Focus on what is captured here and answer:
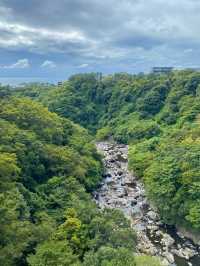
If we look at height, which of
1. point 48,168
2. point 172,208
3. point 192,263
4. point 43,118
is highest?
point 43,118

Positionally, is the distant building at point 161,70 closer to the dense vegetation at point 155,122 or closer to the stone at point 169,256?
the dense vegetation at point 155,122

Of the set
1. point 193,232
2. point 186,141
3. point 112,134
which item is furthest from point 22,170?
point 112,134

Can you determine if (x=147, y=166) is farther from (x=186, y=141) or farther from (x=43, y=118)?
(x=43, y=118)

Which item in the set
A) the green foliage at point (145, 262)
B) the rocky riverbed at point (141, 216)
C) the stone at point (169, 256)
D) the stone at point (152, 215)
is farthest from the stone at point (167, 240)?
the green foliage at point (145, 262)

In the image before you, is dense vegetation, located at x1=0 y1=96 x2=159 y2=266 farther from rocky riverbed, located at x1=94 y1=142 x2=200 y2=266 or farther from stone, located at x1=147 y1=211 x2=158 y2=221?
stone, located at x1=147 y1=211 x2=158 y2=221

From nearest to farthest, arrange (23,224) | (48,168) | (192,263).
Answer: (23,224) → (192,263) → (48,168)

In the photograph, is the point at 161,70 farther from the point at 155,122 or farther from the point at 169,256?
the point at 169,256

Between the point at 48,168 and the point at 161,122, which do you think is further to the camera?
the point at 161,122
